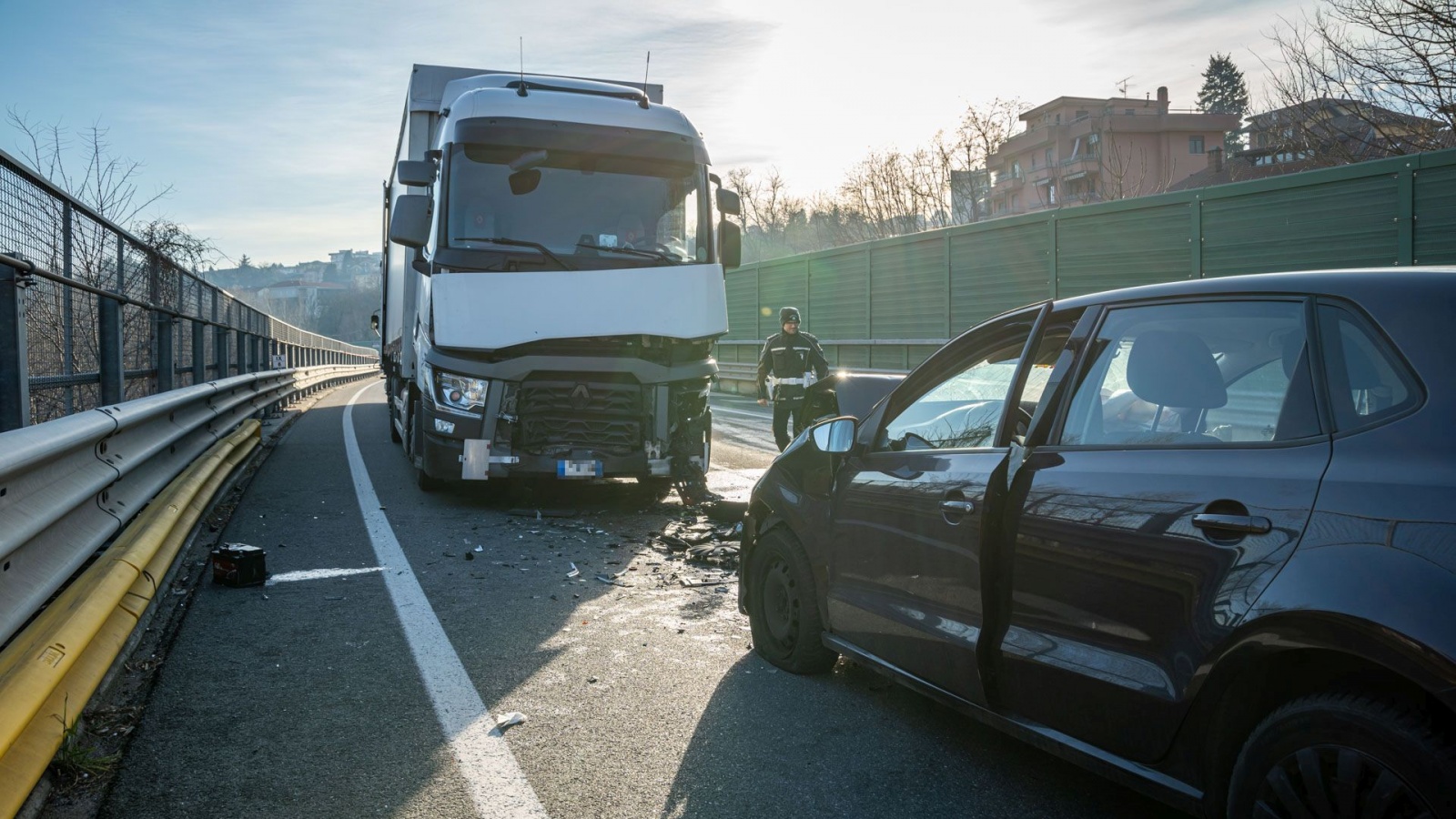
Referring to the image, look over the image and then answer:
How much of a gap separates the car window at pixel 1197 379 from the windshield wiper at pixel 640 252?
6362mm

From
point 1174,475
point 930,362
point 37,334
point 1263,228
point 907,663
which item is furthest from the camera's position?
point 1263,228

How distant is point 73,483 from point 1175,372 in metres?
4.22

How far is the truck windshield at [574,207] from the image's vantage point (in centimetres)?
912

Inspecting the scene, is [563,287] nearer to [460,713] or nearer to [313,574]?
[313,574]

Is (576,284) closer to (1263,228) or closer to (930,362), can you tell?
(930,362)

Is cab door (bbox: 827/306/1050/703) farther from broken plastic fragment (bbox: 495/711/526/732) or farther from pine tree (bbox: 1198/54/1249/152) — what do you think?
pine tree (bbox: 1198/54/1249/152)

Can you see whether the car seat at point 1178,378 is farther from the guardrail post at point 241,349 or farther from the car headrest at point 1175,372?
the guardrail post at point 241,349

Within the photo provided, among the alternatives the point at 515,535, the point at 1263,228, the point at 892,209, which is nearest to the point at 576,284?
the point at 515,535

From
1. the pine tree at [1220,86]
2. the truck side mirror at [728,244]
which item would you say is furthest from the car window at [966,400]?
the pine tree at [1220,86]

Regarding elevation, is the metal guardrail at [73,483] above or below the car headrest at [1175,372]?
below

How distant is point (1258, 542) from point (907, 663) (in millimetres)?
1615

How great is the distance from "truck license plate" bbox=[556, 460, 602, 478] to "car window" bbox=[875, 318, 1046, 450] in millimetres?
4905

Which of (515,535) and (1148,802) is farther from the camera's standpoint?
(515,535)

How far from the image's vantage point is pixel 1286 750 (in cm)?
242
